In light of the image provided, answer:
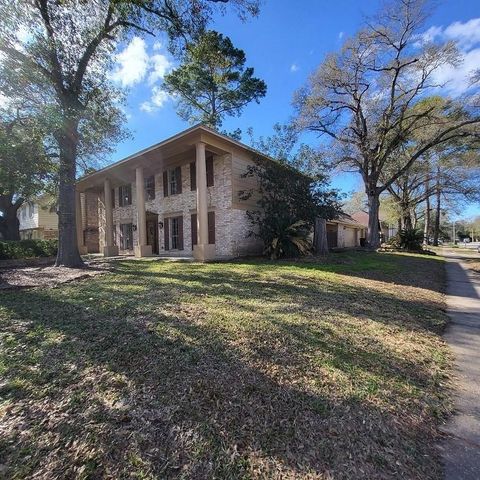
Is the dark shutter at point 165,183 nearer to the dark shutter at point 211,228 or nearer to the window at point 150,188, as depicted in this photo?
the window at point 150,188

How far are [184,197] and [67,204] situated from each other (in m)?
6.38

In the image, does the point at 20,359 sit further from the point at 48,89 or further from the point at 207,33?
the point at 207,33

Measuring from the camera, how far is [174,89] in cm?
2295

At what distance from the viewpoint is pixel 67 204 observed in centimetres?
994

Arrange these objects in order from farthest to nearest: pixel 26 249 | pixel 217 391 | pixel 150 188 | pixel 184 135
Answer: pixel 150 188
pixel 26 249
pixel 184 135
pixel 217 391

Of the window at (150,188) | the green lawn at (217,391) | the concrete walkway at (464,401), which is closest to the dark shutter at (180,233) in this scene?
the window at (150,188)

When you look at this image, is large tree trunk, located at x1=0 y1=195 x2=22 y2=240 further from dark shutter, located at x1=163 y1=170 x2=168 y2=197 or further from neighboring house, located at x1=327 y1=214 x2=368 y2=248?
neighboring house, located at x1=327 y1=214 x2=368 y2=248

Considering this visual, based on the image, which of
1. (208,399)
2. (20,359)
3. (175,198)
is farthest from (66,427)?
(175,198)

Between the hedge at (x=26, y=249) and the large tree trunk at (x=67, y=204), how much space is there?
18.4 feet

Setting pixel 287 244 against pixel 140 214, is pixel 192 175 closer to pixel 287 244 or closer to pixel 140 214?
pixel 140 214

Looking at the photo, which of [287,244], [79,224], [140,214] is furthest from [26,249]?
[287,244]

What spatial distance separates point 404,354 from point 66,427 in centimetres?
339

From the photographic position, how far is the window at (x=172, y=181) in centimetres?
1592

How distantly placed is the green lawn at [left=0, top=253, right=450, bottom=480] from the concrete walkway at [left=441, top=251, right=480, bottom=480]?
110 mm
